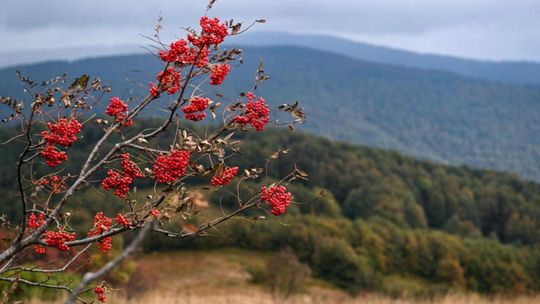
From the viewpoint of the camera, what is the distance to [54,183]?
4.41 m

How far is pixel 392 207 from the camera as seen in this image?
8550 cm

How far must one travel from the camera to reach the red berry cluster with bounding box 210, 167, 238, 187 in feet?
13.6

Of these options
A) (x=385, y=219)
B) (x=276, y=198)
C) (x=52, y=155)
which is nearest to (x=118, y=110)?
(x=52, y=155)

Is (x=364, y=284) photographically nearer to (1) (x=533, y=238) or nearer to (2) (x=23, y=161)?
(1) (x=533, y=238)

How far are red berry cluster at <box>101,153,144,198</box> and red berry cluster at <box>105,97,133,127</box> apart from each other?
0.28 meters

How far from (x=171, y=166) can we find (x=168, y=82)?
2.18 feet

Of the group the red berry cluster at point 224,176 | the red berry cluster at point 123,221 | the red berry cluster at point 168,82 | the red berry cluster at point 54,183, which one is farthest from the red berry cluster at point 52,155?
the red berry cluster at point 224,176

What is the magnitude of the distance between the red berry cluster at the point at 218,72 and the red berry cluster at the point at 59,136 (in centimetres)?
92

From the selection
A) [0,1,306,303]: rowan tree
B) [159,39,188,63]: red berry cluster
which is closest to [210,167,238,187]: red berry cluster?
[0,1,306,303]: rowan tree

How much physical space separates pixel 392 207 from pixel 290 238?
2862 centimetres

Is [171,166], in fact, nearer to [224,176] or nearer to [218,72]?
[224,176]

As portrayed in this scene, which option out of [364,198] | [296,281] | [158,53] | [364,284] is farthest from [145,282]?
[364,198]

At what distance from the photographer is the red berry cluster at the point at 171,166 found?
3848mm

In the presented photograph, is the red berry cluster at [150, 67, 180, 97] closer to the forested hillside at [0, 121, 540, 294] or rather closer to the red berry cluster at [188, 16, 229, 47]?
the red berry cluster at [188, 16, 229, 47]
